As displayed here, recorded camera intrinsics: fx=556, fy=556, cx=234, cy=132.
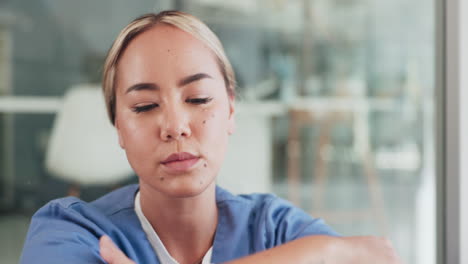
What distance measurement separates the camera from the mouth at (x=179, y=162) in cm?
83

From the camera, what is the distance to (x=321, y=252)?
81 centimetres

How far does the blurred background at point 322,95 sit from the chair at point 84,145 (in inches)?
0.8

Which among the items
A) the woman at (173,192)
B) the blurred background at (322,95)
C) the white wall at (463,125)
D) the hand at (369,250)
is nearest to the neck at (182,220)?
the woman at (173,192)

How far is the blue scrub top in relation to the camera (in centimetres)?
78

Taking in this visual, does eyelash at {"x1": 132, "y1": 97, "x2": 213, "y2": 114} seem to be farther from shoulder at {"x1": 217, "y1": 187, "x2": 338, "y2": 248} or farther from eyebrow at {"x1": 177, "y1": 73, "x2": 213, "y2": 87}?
shoulder at {"x1": 217, "y1": 187, "x2": 338, "y2": 248}

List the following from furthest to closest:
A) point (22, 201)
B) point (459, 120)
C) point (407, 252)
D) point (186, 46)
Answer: point (407, 252) < point (22, 201) < point (459, 120) < point (186, 46)

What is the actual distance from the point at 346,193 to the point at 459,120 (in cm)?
131

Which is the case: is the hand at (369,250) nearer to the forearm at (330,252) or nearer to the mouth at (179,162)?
the forearm at (330,252)

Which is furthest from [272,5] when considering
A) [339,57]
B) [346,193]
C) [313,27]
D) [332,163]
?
[346,193]

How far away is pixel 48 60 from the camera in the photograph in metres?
2.30

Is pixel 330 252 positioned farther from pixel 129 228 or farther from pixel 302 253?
pixel 129 228

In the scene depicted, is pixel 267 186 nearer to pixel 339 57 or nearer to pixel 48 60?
pixel 339 57

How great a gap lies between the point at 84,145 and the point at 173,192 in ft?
4.78

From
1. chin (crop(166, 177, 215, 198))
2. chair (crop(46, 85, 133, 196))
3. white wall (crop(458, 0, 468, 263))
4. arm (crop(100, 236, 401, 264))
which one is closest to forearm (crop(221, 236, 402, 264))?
arm (crop(100, 236, 401, 264))
